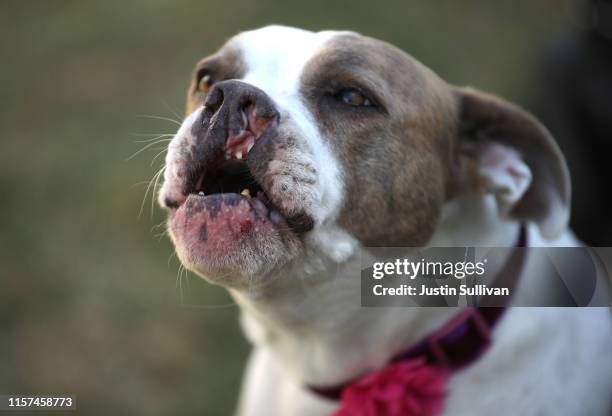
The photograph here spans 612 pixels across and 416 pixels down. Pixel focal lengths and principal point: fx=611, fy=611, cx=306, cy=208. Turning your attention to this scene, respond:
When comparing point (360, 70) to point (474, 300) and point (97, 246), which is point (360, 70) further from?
point (97, 246)

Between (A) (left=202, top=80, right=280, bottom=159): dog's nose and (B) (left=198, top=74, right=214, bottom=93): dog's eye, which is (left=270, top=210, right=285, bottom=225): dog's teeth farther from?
(B) (left=198, top=74, right=214, bottom=93): dog's eye

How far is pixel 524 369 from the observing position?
2418 mm

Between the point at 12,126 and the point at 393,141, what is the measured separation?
4950 mm

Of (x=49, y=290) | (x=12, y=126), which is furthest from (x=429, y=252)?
(x=12, y=126)

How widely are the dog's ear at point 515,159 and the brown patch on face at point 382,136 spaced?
24 cm

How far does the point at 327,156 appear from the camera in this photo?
6.77 ft

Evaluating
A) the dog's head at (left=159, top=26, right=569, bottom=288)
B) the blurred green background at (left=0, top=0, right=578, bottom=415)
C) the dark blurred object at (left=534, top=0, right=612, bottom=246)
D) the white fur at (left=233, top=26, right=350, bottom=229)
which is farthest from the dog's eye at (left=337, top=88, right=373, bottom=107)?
the dark blurred object at (left=534, top=0, right=612, bottom=246)

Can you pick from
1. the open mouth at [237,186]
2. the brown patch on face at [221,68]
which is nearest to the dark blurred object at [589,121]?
the brown patch on face at [221,68]

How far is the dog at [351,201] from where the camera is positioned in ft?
6.18

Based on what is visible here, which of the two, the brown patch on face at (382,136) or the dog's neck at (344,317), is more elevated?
the brown patch on face at (382,136)

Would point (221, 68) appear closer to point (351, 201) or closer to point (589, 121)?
point (351, 201)

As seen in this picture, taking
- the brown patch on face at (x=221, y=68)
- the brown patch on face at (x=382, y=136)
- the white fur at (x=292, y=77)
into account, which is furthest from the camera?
the brown patch on face at (x=221, y=68)

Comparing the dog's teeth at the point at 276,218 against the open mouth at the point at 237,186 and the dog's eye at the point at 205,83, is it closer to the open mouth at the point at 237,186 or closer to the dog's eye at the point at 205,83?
the open mouth at the point at 237,186

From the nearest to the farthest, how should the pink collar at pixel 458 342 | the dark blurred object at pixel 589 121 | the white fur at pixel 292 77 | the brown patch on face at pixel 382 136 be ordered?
1. the white fur at pixel 292 77
2. the brown patch on face at pixel 382 136
3. the pink collar at pixel 458 342
4. the dark blurred object at pixel 589 121
